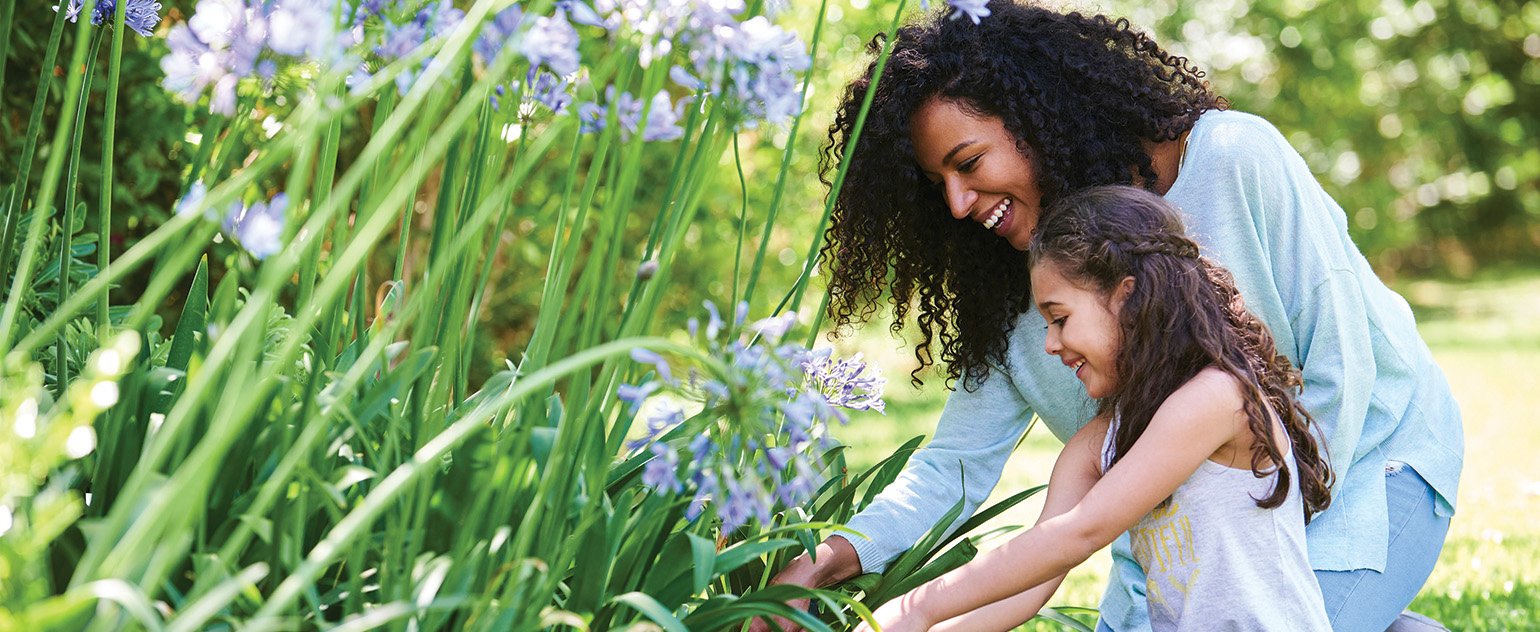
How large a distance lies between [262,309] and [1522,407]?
742cm

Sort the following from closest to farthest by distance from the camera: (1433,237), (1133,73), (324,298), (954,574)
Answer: (324,298) → (954,574) → (1133,73) → (1433,237)


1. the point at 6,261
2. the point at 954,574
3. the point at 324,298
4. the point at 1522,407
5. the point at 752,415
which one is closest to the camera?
the point at 324,298

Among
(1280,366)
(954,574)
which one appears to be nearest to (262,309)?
(954,574)

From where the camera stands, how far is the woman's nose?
2.26m

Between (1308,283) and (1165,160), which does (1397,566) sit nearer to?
(1308,283)

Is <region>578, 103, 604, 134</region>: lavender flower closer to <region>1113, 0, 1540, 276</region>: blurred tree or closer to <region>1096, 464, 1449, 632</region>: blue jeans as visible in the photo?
<region>1096, 464, 1449, 632</region>: blue jeans

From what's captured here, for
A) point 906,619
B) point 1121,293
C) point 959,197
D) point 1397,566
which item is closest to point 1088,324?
point 1121,293

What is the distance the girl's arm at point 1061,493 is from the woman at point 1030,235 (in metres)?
0.15

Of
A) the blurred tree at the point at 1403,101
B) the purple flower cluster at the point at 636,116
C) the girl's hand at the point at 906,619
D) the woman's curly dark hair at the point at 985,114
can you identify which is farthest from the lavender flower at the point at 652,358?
the blurred tree at the point at 1403,101

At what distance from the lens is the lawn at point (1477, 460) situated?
10.5 ft

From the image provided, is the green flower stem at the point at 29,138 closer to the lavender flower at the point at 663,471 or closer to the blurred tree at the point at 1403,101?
the lavender flower at the point at 663,471

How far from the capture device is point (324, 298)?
0.92m

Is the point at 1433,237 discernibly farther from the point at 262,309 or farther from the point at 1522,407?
the point at 262,309

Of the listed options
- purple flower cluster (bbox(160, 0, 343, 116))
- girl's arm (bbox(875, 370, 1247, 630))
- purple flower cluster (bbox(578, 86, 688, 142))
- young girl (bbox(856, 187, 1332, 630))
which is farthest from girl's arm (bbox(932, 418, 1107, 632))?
purple flower cluster (bbox(160, 0, 343, 116))
